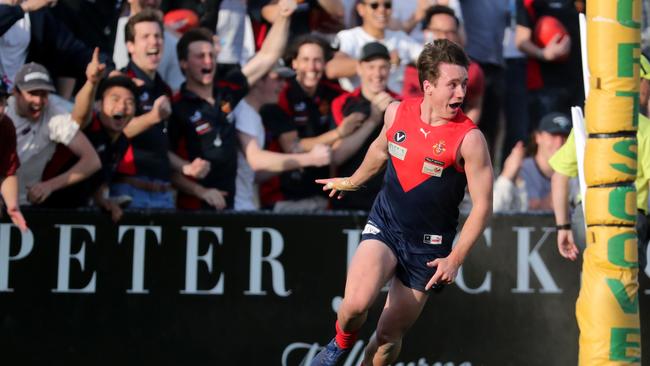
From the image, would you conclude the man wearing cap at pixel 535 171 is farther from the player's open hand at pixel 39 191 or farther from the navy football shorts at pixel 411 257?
the player's open hand at pixel 39 191

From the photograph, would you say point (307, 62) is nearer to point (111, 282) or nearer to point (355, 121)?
point (355, 121)

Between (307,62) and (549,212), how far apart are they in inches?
97.3

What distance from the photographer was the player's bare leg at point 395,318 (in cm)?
771

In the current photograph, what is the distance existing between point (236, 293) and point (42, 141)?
204 cm

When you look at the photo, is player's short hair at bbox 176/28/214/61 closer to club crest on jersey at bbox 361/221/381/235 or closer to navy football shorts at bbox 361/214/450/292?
club crest on jersey at bbox 361/221/381/235

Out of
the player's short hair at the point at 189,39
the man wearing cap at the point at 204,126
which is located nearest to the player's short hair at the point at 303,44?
the man wearing cap at the point at 204,126

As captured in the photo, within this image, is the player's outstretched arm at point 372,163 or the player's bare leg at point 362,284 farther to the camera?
the player's outstretched arm at point 372,163

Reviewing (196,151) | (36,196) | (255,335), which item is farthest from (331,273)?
(36,196)

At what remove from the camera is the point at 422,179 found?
24.8 ft

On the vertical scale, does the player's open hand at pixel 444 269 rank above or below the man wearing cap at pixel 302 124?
below

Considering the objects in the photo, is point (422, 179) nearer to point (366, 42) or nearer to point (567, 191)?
point (567, 191)

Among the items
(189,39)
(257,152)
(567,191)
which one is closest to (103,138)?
(189,39)

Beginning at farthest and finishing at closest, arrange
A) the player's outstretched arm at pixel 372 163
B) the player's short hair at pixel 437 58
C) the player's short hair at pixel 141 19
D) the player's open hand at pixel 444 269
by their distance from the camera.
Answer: the player's short hair at pixel 141 19 < the player's outstretched arm at pixel 372 163 < the player's short hair at pixel 437 58 < the player's open hand at pixel 444 269

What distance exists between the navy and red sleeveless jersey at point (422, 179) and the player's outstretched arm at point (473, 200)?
11cm
